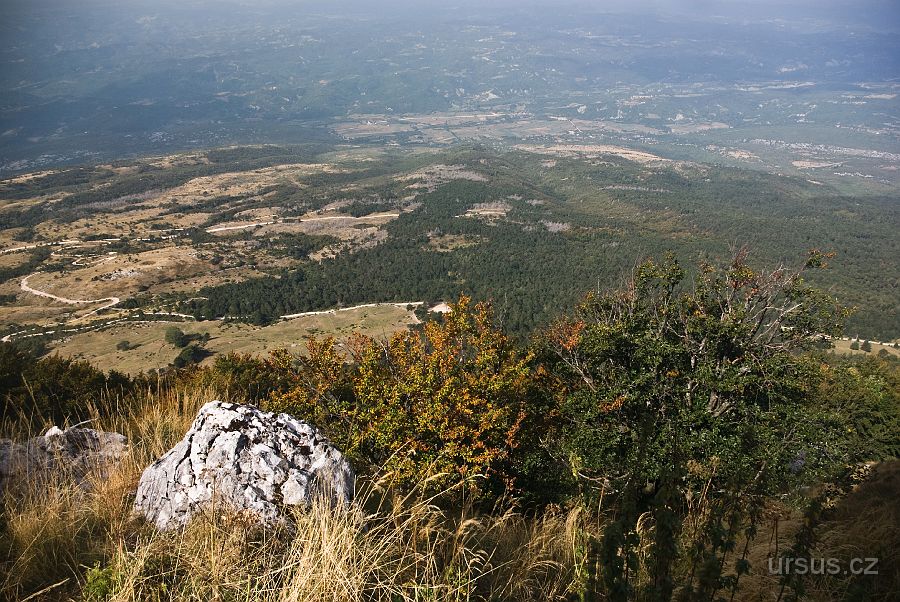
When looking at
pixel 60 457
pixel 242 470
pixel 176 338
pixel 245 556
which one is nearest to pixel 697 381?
pixel 242 470

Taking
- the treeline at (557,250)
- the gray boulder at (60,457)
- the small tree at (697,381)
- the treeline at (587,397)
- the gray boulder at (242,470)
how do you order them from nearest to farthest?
the gray boulder at (242,470) → the gray boulder at (60,457) → the treeline at (587,397) → the small tree at (697,381) → the treeline at (557,250)

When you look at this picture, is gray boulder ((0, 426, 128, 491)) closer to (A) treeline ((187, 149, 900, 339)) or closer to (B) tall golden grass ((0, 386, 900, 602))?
(B) tall golden grass ((0, 386, 900, 602))

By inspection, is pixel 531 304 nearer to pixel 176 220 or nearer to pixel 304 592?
pixel 304 592

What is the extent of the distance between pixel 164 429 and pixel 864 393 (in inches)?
1271

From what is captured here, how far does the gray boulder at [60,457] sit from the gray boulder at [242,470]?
0.86 m

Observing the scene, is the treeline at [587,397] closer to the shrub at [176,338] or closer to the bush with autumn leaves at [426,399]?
the bush with autumn leaves at [426,399]

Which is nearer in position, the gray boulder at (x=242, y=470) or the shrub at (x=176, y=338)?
the gray boulder at (x=242, y=470)

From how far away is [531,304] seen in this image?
297ft

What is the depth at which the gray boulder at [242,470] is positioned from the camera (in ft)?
15.7

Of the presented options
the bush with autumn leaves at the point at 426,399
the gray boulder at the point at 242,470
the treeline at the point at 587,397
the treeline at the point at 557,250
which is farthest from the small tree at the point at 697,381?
the treeline at the point at 557,250

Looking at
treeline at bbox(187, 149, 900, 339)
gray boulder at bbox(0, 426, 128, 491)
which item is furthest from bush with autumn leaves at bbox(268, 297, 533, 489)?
treeline at bbox(187, 149, 900, 339)

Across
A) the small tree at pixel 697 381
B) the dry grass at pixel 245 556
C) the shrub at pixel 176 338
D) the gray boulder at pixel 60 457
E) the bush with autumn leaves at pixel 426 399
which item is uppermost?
the dry grass at pixel 245 556

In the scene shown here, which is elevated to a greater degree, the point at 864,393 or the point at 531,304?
the point at 864,393

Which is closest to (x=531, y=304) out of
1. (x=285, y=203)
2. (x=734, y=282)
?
(x=734, y=282)
